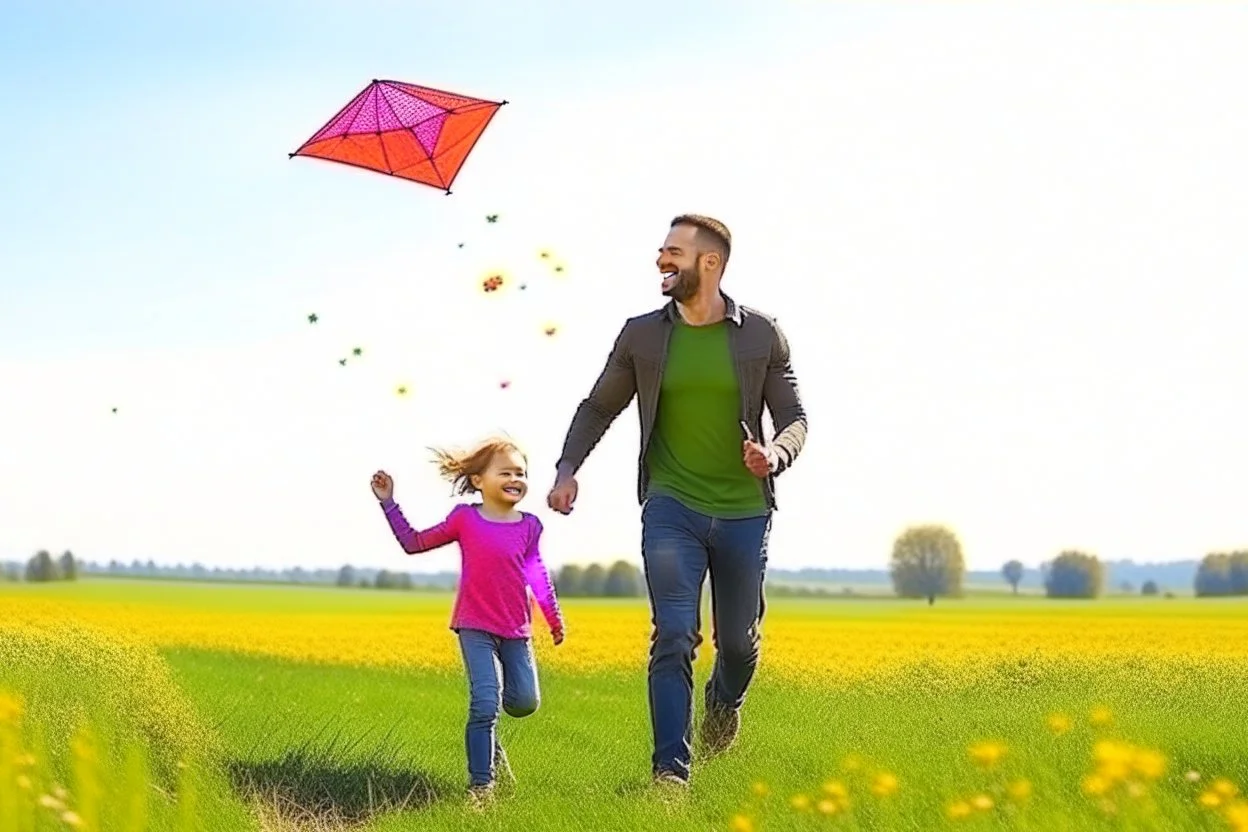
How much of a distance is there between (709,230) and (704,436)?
0.91 m

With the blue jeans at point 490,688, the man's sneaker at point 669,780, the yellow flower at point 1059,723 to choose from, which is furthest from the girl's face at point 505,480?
the yellow flower at point 1059,723

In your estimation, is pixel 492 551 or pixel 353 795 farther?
pixel 353 795

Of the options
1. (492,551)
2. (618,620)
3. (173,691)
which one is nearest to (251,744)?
(173,691)

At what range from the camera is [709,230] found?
681 centimetres

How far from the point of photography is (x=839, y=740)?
22.8 ft

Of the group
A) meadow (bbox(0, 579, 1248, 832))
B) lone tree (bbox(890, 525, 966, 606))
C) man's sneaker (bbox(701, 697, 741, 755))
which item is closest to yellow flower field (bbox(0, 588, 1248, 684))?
meadow (bbox(0, 579, 1248, 832))

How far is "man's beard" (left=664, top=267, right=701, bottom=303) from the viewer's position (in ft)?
22.2

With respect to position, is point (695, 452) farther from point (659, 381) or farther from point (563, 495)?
point (563, 495)

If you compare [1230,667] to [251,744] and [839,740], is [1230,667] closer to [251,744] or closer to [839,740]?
[839,740]

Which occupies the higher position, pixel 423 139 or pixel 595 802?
pixel 423 139

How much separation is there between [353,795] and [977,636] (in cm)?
1306

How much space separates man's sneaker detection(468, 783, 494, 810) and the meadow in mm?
64

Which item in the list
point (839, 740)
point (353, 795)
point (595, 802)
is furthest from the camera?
point (353, 795)

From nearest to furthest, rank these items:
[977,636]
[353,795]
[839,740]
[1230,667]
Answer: [839,740] → [353,795] → [1230,667] → [977,636]
